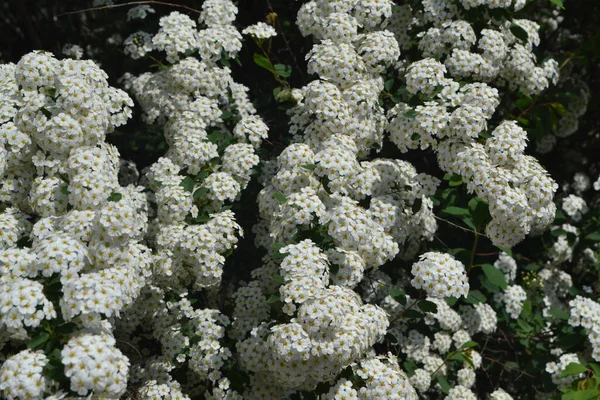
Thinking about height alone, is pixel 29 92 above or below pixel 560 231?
above

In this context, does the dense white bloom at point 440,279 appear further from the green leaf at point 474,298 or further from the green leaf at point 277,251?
the green leaf at point 474,298

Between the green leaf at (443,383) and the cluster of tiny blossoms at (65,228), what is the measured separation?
90.6 inches

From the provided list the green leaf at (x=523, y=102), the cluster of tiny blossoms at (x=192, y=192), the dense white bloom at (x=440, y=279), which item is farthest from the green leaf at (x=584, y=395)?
the green leaf at (x=523, y=102)

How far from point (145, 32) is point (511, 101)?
282 cm

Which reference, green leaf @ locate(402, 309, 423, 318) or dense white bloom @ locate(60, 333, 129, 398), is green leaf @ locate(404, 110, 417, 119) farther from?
dense white bloom @ locate(60, 333, 129, 398)

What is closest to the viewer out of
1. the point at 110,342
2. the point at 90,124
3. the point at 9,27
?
the point at 110,342

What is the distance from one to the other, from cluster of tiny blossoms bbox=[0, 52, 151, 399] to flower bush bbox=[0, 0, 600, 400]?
11 mm

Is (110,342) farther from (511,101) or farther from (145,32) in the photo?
(511,101)

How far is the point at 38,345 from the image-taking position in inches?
133

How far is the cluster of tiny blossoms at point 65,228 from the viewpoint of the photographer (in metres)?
3.27

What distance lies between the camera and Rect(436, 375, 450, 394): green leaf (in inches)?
212

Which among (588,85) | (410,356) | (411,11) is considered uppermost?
(411,11)

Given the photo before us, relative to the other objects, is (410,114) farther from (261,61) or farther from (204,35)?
(204,35)

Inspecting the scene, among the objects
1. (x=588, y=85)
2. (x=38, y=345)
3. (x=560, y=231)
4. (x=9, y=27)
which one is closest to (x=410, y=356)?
(x=560, y=231)
